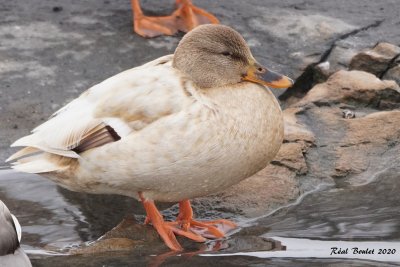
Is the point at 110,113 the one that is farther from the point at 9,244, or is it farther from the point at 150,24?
the point at 150,24

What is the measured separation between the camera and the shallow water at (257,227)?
417 cm

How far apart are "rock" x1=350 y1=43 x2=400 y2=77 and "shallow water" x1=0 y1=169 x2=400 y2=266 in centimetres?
142

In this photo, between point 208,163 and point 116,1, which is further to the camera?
point 116,1

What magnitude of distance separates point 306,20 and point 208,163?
11.3 ft

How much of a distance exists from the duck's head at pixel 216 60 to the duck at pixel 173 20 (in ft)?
8.42

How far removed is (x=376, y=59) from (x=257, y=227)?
2.13m

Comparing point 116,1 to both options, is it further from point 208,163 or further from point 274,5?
point 208,163

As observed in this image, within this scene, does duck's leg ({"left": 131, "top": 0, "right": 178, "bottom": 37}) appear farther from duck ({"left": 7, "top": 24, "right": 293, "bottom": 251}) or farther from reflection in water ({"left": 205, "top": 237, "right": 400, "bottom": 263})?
reflection in water ({"left": 205, "top": 237, "right": 400, "bottom": 263})

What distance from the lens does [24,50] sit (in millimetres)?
6758

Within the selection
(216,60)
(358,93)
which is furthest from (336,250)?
(358,93)

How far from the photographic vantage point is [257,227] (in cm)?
463

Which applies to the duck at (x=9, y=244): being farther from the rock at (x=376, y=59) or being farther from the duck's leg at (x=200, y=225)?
the rock at (x=376, y=59)

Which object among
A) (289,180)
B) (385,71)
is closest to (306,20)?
(385,71)

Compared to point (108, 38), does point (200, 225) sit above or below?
below
